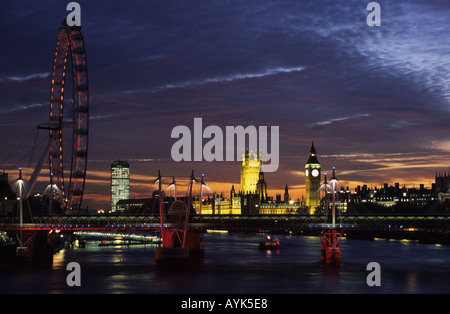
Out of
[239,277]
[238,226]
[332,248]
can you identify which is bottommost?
[239,277]

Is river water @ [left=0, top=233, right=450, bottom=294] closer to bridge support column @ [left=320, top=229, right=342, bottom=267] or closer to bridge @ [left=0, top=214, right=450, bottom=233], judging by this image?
bridge support column @ [left=320, top=229, right=342, bottom=267]

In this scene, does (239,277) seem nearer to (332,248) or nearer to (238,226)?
(332,248)

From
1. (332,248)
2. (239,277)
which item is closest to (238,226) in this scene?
(332,248)

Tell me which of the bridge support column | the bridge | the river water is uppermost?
the bridge

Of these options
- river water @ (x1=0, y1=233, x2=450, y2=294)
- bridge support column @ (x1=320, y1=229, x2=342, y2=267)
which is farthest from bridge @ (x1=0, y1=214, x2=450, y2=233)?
river water @ (x1=0, y1=233, x2=450, y2=294)

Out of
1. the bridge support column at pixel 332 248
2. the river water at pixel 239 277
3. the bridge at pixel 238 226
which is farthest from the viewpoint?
the bridge at pixel 238 226

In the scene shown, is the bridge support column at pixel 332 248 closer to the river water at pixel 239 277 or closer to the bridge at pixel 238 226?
the bridge at pixel 238 226

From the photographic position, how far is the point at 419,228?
330 ft

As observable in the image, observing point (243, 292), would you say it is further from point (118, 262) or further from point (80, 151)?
point (80, 151)

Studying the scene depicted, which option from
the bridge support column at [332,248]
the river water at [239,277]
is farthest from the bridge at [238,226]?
the river water at [239,277]

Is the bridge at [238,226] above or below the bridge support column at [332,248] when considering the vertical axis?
above

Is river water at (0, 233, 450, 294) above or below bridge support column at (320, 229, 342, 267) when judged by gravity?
below
